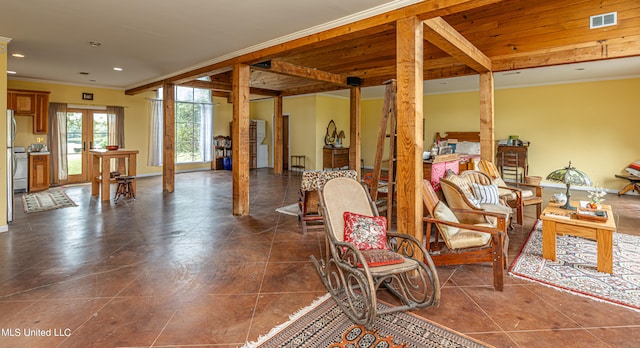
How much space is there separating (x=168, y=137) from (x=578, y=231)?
24.8 feet

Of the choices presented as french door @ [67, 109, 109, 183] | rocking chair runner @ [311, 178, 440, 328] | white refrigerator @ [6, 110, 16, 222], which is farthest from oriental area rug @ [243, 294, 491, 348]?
french door @ [67, 109, 109, 183]

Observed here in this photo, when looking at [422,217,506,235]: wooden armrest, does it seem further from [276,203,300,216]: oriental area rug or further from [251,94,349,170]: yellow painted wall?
[251,94,349,170]: yellow painted wall

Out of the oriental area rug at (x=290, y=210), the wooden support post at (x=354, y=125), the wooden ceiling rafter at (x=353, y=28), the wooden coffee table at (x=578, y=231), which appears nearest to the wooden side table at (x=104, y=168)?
the wooden ceiling rafter at (x=353, y=28)

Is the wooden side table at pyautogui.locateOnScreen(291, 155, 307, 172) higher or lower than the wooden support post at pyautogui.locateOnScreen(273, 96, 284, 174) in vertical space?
lower

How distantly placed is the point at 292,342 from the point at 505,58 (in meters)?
5.59

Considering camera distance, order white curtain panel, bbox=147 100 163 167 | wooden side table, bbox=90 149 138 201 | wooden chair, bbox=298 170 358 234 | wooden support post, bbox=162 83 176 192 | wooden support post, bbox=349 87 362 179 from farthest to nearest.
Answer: white curtain panel, bbox=147 100 163 167 → wooden support post, bbox=349 87 362 179 → wooden support post, bbox=162 83 176 192 → wooden side table, bbox=90 149 138 201 → wooden chair, bbox=298 170 358 234

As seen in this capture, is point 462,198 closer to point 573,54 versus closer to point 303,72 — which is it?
point 573,54

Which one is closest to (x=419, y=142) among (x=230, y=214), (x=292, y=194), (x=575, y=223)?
(x=575, y=223)

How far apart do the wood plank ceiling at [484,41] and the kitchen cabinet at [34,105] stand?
11.1 feet

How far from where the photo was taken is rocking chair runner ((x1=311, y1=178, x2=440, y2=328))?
7.36 feet

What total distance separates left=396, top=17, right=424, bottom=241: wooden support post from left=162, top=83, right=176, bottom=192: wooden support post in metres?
6.00

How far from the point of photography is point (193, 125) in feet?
36.7

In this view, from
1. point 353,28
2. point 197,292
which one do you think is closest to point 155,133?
point 353,28

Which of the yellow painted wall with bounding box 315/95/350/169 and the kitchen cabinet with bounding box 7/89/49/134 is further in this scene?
the yellow painted wall with bounding box 315/95/350/169
